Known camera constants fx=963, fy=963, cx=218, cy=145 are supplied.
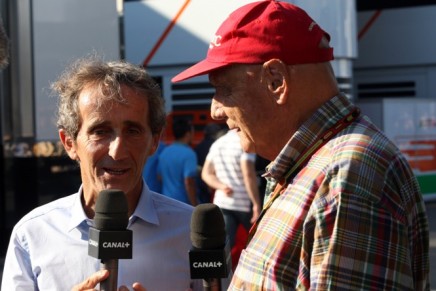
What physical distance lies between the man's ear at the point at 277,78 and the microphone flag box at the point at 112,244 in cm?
59

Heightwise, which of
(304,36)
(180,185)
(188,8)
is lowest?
(180,185)

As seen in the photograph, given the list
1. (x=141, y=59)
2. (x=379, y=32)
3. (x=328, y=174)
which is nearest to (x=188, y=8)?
(x=141, y=59)

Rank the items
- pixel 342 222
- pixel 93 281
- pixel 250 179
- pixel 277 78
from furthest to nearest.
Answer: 1. pixel 250 179
2. pixel 93 281
3. pixel 277 78
4. pixel 342 222

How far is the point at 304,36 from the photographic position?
2.14 meters

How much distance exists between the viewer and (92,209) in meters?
2.85

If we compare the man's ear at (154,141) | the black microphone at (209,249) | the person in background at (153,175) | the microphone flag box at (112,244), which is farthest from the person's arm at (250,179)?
the microphone flag box at (112,244)

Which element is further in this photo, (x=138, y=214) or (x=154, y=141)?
(x=154, y=141)

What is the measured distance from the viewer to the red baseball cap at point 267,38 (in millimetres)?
2115

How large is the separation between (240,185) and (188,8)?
159 inches

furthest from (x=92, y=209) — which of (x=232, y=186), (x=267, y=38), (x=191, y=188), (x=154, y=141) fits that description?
(x=191, y=188)

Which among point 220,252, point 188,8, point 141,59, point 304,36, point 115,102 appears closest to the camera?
point 304,36

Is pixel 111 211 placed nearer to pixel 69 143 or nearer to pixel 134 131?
pixel 134 131

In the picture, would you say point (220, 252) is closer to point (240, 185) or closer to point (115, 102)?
point (115, 102)

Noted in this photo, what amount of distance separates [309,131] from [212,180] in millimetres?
5912
